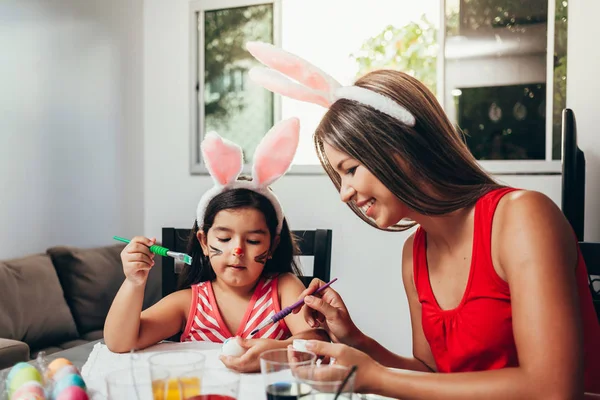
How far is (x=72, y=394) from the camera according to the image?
2.69 feet

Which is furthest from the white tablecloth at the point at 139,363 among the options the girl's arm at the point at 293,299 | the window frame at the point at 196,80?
the window frame at the point at 196,80

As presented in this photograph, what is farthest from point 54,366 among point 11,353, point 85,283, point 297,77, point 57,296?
point 85,283

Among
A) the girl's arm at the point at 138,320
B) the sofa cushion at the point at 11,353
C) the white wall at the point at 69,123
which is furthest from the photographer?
the white wall at the point at 69,123

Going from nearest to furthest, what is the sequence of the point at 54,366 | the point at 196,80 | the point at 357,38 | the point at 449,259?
the point at 54,366 < the point at 449,259 < the point at 357,38 < the point at 196,80

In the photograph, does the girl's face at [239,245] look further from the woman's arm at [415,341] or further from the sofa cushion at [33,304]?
the sofa cushion at [33,304]

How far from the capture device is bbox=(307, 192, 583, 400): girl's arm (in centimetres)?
95

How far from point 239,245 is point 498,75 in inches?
81.0

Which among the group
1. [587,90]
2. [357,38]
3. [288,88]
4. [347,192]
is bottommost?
[347,192]

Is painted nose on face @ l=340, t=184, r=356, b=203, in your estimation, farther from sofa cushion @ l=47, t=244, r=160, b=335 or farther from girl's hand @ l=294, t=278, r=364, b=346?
sofa cushion @ l=47, t=244, r=160, b=335

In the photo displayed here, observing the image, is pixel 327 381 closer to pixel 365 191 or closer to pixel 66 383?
pixel 66 383

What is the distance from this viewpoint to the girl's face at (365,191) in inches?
46.0

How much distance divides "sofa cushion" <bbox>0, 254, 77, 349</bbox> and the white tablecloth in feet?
4.36

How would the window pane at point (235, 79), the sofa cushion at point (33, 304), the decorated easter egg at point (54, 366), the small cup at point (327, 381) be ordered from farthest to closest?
1. the window pane at point (235, 79)
2. the sofa cushion at point (33, 304)
3. the decorated easter egg at point (54, 366)
4. the small cup at point (327, 381)

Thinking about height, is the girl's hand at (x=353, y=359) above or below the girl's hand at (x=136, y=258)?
below
